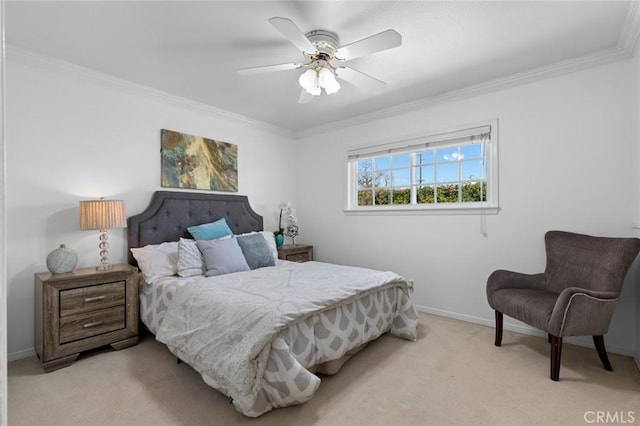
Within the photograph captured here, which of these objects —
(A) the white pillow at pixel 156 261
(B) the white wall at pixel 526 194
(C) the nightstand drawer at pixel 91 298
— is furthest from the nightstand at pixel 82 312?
(B) the white wall at pixel 526 194

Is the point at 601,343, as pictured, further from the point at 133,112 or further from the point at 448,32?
the point at 133,112

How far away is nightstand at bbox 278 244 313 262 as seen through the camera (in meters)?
4.05

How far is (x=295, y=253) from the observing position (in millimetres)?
4199

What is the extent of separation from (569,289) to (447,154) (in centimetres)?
194

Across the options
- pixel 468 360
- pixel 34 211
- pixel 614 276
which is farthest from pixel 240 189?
pixel 614 276

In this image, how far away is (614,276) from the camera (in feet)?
7.14

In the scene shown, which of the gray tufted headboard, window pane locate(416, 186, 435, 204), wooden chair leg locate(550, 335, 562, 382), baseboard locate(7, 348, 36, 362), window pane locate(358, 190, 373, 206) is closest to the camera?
wooden chair leg locate(550, 335, 562, 382)

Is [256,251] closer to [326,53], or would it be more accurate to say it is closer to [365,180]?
[365,180]

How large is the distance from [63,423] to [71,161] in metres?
2.16

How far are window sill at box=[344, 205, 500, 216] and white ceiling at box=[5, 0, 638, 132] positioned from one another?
131 cm

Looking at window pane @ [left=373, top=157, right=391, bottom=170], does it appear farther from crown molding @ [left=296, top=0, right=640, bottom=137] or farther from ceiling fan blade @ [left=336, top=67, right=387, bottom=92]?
ceiling fan blade @ [left=336, top=67, right=387, bottom=92]

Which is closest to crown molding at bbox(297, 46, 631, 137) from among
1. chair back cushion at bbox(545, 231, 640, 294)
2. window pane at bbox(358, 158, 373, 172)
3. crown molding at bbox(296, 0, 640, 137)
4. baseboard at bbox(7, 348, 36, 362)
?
crown molding at bbox(296, 0, 640, 137)

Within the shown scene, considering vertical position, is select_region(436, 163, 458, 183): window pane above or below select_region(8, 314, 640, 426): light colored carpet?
above

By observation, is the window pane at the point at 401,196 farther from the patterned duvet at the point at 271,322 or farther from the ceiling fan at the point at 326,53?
the ceiling fan at the point at 326,53
